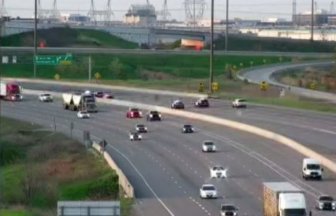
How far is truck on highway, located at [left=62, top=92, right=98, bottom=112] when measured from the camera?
72312mm

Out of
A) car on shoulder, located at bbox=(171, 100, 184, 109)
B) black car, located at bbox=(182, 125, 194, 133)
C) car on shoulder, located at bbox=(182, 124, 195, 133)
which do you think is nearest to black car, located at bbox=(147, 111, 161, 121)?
car on shoulder, located at bbox=(171, 100, 184, 109)

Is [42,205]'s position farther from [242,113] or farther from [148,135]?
[242,113]

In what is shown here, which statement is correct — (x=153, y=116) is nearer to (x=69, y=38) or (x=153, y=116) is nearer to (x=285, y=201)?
(x=285, y=201)

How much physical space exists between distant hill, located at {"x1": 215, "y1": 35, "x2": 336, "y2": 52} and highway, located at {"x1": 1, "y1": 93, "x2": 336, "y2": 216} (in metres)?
85.5

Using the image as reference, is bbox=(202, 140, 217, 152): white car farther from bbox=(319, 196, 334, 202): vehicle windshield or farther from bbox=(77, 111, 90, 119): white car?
bbox=(77, 111, 90, 119): white car

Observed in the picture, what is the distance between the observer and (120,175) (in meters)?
42.9

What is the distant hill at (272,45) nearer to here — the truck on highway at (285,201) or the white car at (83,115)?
the white car at (83,115)

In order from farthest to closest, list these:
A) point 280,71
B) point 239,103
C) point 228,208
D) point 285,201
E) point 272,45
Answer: point 272,45 < point 280,71 < point 239,103 < point 228,208 < point 285,201

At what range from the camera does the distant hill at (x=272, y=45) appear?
513ft

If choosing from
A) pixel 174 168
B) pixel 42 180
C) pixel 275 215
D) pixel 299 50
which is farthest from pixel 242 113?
pixel 299 50

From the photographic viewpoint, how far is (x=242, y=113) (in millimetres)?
69125

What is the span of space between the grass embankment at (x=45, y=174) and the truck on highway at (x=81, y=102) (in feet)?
34.2

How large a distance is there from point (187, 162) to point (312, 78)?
195 ft

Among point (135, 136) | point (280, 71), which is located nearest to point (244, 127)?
point (135, 136)
